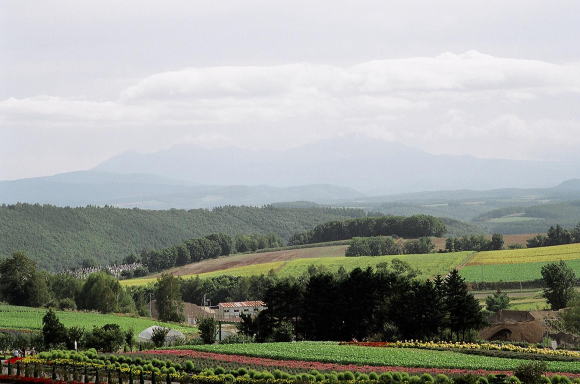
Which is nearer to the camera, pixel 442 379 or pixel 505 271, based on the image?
pixel 442 379

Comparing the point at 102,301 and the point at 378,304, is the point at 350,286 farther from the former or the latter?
the point at 102,301

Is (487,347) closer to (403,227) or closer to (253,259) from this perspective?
A: (253,259)

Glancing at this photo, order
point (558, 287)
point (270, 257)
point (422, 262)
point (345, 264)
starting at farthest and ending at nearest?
point (270, 257) → point (345, 264) → point (422, 262) → point (558, 287)

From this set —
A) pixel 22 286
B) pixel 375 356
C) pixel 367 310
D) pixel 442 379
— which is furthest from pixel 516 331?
pixel 22 286

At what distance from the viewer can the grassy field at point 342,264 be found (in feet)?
432

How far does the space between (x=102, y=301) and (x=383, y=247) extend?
64.7m

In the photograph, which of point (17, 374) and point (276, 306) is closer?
Answer: point (17, 374)

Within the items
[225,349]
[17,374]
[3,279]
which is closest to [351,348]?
[225,349]

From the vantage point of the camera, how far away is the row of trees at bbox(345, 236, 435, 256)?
160500mm

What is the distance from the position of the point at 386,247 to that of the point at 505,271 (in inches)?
1884

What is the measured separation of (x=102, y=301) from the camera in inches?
4491

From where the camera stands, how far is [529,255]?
438 feet

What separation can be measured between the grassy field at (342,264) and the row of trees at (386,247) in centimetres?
612

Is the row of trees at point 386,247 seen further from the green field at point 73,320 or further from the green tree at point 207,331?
the green tree at point 207,331
